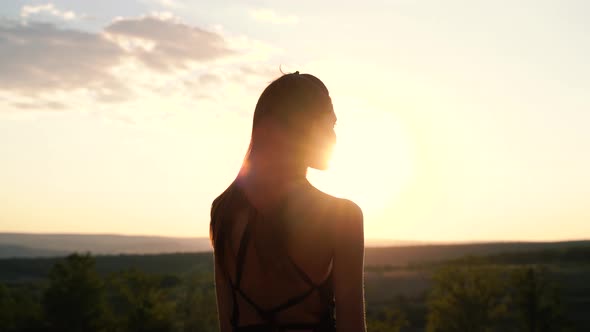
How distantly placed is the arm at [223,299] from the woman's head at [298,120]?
0.69m

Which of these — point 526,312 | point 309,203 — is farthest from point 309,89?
point 526,312

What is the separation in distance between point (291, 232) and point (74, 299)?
29761 mm

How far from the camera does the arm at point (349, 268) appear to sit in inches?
115

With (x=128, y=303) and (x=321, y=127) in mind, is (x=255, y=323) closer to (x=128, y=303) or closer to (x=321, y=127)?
(x=321, y=127)

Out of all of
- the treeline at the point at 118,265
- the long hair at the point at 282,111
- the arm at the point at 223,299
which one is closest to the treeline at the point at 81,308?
the arm at the point at 223,299

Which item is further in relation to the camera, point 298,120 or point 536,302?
point 536,302

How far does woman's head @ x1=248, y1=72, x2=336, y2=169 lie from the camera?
307 centimetres

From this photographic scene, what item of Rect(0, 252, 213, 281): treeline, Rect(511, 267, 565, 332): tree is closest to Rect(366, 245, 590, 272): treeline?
Rect(0, 252, 213, 281): treeline

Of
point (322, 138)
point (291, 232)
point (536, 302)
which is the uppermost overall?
point (322, 138)

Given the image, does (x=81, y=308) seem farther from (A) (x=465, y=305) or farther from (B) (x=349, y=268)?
(B) (x=349, y=268)

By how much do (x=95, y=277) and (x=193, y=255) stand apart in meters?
160

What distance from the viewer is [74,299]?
30.9 m

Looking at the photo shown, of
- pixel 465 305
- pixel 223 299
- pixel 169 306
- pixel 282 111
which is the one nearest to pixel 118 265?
pixel 169 306

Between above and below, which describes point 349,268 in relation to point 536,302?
Answer: above
